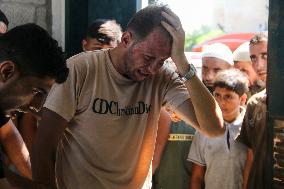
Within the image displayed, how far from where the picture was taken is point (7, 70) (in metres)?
1.72

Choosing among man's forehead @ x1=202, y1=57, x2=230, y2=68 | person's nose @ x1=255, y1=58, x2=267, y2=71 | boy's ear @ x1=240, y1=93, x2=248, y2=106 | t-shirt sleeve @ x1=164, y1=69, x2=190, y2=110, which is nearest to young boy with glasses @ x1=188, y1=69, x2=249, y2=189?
boy's ear @ x1=240, y1=93, x2=248, y2=106

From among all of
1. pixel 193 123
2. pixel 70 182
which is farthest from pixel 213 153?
pixel 70 182

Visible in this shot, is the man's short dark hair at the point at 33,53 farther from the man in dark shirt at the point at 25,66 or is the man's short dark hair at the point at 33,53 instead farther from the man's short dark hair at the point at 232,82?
the man's short dark hair at the point at 232,82

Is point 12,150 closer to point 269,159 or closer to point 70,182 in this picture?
point 70,182

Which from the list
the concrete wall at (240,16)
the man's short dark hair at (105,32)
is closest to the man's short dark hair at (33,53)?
the man's short dark hair at (105,32)

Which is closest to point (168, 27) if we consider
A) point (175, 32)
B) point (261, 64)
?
point (175, 32)

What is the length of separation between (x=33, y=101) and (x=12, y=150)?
576mm

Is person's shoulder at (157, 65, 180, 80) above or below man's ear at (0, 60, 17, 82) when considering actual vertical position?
above

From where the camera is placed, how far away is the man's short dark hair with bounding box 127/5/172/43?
234 centimetres

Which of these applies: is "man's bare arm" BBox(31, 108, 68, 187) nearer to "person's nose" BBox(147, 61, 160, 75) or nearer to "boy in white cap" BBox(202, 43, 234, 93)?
"person's nose" BBox(147, 61, 160, 75)

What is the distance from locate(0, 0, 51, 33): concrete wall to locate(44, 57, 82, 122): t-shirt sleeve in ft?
6.77

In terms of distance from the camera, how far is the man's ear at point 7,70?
1.71 m

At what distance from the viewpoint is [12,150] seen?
8.24ft

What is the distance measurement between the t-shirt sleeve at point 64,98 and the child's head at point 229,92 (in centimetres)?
170
